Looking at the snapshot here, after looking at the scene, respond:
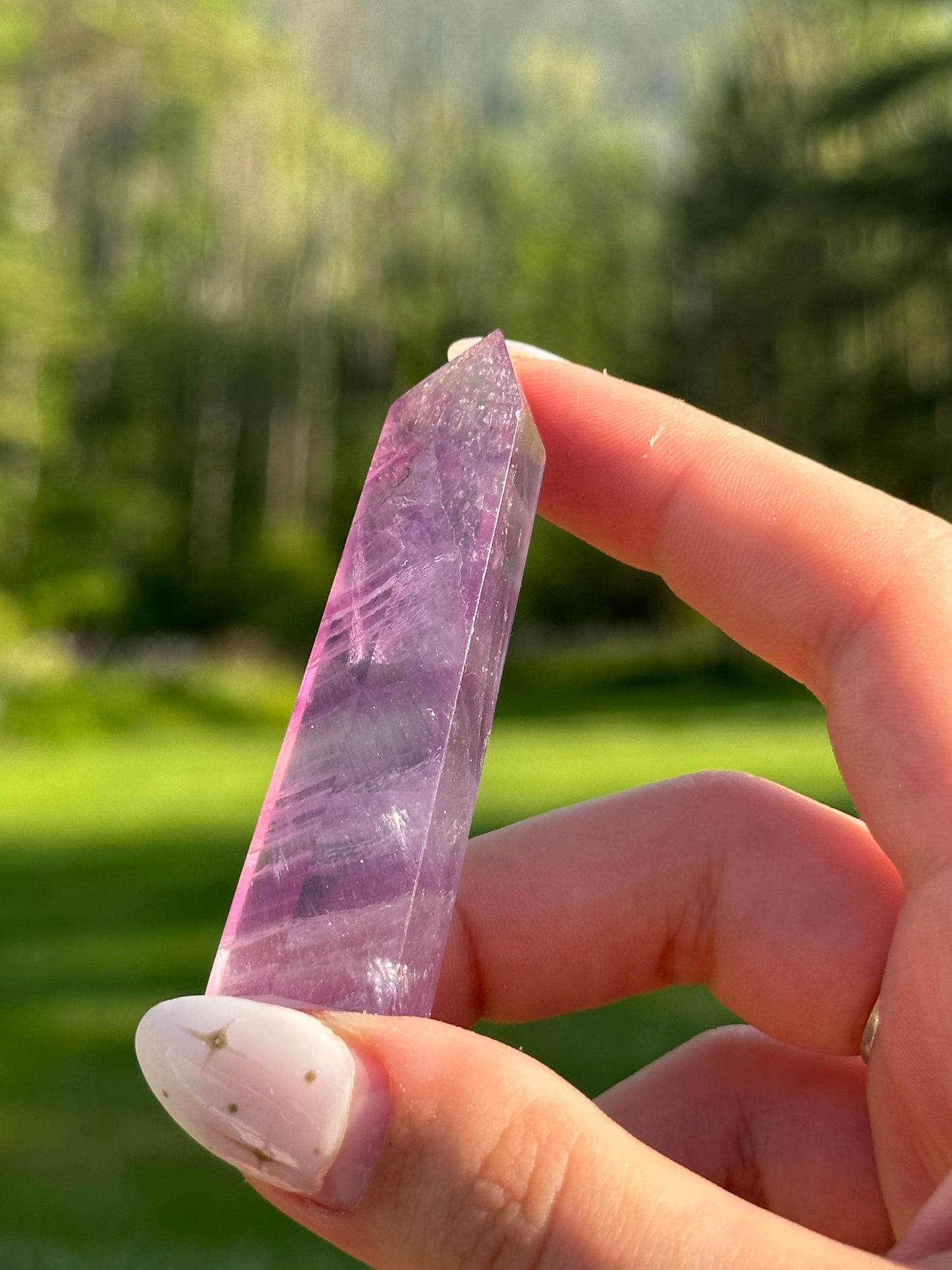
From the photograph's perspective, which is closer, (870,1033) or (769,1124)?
(870,1033)

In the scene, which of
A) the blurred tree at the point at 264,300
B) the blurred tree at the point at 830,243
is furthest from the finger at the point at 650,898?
the blurred tree at the point at 264,300

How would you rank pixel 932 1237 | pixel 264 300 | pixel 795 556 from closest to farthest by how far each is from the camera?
pixel 932 1237
pixel 795 556
pixel 264 300

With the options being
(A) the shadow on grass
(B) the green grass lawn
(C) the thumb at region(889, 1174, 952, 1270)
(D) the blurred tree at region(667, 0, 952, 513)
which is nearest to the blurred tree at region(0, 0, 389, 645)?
(D) the blurred tree at region(667, 0, 952, 513)

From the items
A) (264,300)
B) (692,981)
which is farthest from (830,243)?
(692,981)

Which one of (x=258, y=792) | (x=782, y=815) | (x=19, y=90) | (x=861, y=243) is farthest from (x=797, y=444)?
(x=782, y=815)

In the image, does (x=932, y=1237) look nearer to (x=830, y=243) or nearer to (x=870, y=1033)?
(x=870, y=1033)

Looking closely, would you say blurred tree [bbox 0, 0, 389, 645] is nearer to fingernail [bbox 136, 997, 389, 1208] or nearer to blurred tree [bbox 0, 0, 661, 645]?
blurred tree [bbox 0, 0, 661, 645]
